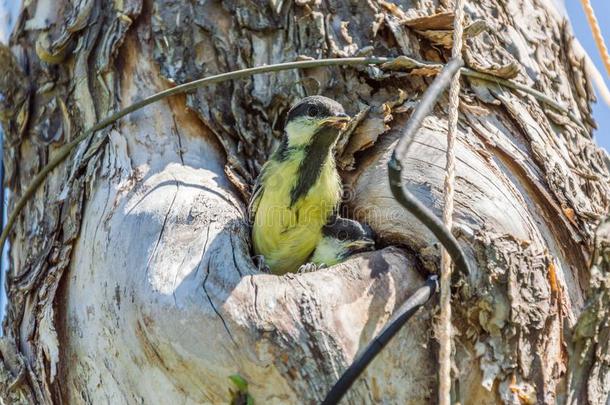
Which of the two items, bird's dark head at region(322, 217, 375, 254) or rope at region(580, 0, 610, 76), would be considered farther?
bird's dark head at region(322, 217, 375, 254)

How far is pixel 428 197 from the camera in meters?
2.83

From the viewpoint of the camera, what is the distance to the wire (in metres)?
2.22

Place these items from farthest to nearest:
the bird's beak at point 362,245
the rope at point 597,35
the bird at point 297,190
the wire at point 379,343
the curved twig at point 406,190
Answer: the bird at point 297,190 → the bird's beak at point 362,245 → the rope at point 597,35 → the wire at point 379,343 → the curved twig at point 406,190

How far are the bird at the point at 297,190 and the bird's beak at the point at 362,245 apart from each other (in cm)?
28

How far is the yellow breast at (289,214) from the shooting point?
10.7 feet

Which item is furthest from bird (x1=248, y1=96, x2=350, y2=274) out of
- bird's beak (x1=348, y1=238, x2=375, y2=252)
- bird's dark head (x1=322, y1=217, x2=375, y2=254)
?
bird's beak (x1=348, y1=238, x2=375, y2=252)

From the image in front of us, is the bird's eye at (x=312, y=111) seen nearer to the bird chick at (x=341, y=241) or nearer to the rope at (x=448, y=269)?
the bird chick at (x=341, y=241)

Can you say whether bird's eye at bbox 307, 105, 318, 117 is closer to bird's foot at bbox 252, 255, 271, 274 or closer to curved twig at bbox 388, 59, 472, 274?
bird's foot at bbox 252, 255, 271, 274

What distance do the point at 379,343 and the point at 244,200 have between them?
3.80ft

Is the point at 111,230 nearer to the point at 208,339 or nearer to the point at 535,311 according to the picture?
the point at 208,339

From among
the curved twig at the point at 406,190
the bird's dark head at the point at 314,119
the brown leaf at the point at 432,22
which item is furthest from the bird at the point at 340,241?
the brown leaf at the point at 432,22

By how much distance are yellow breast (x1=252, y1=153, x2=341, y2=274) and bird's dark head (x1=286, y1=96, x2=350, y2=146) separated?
101mm

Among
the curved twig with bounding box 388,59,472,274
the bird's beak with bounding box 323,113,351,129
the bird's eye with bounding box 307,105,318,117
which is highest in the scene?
the bird's eye with bounding box 307,105,318,117

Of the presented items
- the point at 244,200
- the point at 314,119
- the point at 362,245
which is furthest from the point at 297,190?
the point at 362,245
